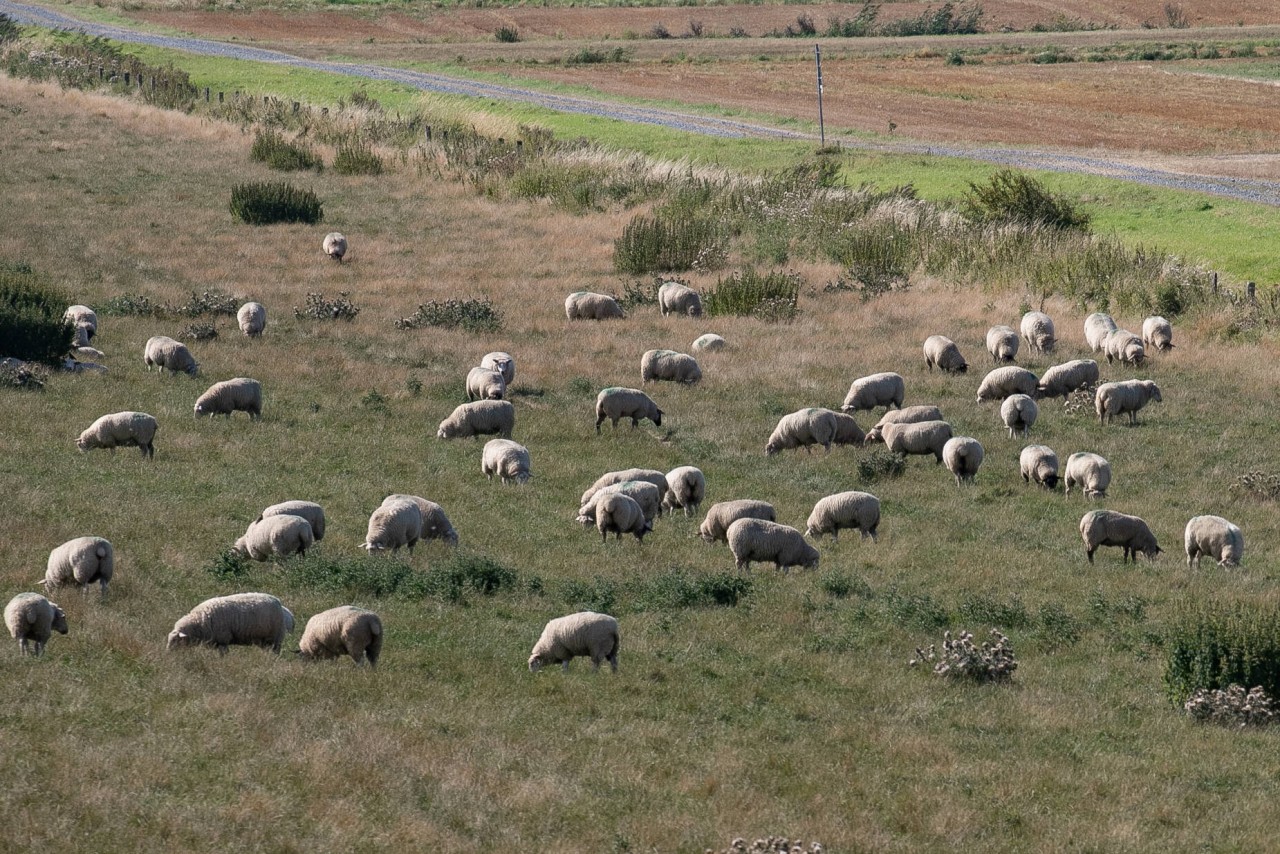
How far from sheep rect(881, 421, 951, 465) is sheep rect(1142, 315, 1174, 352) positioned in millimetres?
9515

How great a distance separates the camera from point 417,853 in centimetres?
1048

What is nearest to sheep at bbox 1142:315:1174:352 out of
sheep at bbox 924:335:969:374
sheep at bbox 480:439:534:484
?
sheep at bbox 924:335:969:374

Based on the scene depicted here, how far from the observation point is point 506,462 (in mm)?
21688

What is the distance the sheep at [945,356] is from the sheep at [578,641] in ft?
52.6

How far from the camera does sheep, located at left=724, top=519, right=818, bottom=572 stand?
59.4 ft

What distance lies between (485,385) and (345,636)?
12.4 metres

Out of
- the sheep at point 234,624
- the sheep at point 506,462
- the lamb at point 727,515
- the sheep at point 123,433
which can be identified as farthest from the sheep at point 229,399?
the sheep at point 234,624

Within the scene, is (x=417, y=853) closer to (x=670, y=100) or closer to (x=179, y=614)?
(x=179, y=614)

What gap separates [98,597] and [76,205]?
33.2 metres

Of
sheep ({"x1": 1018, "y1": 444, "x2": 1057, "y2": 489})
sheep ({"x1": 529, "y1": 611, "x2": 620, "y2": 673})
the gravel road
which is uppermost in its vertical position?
the gravel road

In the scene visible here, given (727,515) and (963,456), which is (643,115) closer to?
(963,456)

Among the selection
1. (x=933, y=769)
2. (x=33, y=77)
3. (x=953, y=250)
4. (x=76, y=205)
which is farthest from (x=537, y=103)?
(x=933, y=769)

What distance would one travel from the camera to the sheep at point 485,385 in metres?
25.9

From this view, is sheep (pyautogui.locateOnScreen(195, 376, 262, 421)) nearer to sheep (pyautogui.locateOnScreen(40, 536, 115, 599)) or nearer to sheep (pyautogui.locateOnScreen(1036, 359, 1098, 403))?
sheep (pyautogui.locateOnScreen(40, 536, 115, 599))
